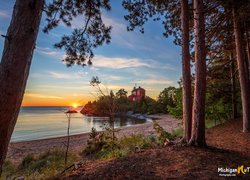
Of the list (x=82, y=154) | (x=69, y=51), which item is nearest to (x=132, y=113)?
(x=82, y=154)

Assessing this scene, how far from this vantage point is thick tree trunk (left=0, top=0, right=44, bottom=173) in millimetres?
2336

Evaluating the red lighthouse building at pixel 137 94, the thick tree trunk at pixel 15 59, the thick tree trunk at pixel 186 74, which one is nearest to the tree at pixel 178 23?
the thick tree trunk at pixel 186 74

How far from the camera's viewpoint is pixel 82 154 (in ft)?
29.4

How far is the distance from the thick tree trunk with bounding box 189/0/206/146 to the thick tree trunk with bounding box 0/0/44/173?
366cm

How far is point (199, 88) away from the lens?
4.50 meters

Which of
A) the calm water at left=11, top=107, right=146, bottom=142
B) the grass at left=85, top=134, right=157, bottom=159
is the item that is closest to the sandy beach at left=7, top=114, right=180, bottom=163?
the calm water at left=11, top=107, right=146, bottom=142

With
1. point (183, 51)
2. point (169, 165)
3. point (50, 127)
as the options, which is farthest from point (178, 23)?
point (50, 127)

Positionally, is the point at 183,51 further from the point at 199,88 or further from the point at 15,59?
the point at 15,59

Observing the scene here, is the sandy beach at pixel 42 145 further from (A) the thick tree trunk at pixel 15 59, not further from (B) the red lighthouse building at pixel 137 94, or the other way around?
(B) the red lighthouse building at pixel 137 94

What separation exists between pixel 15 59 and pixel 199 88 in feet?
12.8

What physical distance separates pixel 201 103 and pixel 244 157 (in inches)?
54.9

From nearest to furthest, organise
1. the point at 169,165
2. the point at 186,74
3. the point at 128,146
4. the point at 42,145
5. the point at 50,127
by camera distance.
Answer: the point at 169,165, the point at 186,74, the point at 128,146, the point at 42,145, the point at 50,127

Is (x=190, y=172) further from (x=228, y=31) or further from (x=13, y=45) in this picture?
(x=228, y=31)

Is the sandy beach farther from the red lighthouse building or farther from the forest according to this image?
the red lighthouse building
